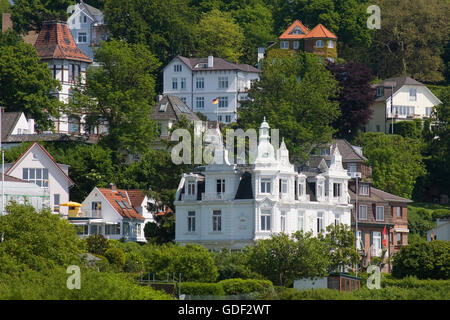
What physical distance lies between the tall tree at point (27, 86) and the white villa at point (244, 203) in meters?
30.0

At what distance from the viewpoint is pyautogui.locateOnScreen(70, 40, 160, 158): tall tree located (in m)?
125

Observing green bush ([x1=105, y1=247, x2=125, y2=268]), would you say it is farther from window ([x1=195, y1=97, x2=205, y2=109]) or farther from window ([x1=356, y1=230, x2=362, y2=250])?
window ([x1=195, y1=97, x2=205, y2=109])

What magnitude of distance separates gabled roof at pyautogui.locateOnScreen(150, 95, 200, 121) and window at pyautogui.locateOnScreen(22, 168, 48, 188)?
2554 cm

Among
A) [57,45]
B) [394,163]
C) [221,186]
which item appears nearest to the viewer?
[221,186]

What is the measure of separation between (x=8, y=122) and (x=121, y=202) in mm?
17490

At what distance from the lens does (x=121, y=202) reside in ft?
387

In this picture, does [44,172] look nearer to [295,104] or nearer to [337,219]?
[337,219]

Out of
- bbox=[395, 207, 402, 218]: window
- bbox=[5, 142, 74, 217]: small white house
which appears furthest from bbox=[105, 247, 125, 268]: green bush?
bbox=[395, 207, 402, 218]: window

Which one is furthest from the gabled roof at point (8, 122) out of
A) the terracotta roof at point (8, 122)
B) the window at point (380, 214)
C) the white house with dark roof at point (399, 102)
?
the white house with dark roof at point (399, 102)

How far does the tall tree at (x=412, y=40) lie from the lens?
166250 millimetres

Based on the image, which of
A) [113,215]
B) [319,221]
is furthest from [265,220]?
[113,215]

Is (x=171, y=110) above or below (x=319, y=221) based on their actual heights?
above

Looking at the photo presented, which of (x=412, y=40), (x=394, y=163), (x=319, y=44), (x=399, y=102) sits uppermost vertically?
(x=412, y=40)
